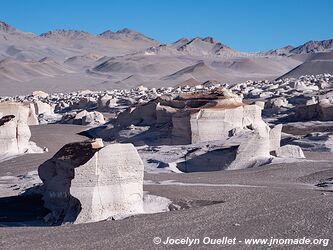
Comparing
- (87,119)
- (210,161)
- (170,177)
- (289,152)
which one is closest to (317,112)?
(87,119)

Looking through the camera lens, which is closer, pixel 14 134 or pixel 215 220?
pixel 215 220

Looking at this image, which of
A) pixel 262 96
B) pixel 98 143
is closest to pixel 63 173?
pixel 98 143

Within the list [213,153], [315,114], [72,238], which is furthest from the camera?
[315,114]

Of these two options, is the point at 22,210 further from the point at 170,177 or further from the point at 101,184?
the point at 170,177

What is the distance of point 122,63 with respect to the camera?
12681 centimetres

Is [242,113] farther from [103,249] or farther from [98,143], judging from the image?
[103,249]

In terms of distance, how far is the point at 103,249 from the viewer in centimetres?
680

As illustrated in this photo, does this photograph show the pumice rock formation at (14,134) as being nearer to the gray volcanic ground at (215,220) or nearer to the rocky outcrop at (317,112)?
the gray volcanic ground at (215,220)

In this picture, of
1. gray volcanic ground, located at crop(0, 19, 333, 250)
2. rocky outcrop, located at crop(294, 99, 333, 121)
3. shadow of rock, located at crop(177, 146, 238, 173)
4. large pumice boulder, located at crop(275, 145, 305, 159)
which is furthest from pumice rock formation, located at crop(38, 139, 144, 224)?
rocky outcrop, located at crop(294, 99, 333, 121)

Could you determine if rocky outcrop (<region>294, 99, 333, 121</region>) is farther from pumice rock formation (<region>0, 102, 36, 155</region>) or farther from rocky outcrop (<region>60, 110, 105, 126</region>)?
pumice rock formation (<region>0, 102, 36, 155</region>)

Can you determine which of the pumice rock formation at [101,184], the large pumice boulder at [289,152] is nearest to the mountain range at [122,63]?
the large pumice boulder at [289,152]

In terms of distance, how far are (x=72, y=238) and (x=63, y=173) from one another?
2.74m

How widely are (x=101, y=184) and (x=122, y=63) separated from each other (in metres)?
119

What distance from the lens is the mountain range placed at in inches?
3706
